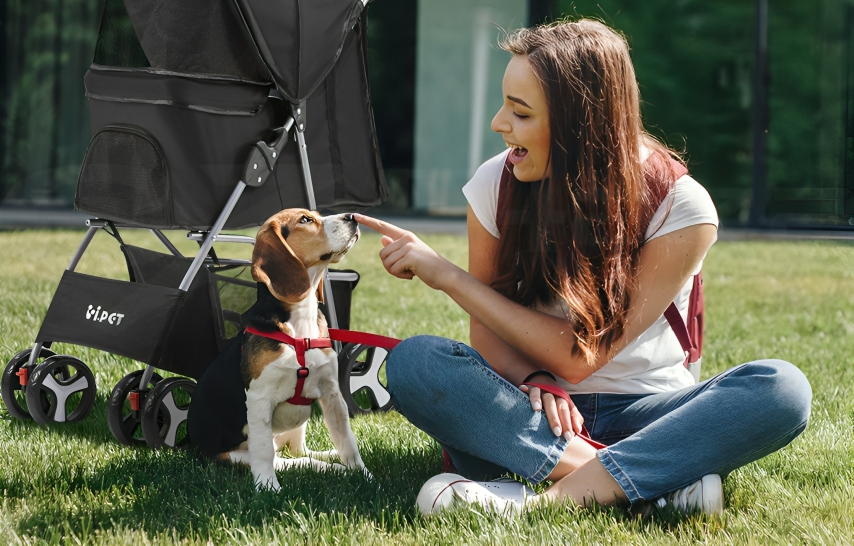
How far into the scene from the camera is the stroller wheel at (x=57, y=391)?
3.00 m

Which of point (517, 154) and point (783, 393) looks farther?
point (517, 154)

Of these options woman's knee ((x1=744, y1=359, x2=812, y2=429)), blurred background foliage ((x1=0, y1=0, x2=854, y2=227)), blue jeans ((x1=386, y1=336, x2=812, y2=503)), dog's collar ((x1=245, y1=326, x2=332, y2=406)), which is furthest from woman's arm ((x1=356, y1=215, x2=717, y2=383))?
blurred background foliage ((x1=0, y1=0, x2=854, y2=227))

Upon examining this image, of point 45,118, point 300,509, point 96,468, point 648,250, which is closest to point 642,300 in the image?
point 648,250

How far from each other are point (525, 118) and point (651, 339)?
2.13ft

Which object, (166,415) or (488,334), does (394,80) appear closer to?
(166,415)

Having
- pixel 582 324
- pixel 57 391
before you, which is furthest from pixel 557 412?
pixel 57 391

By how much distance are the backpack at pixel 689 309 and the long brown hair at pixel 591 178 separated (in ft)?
0.09

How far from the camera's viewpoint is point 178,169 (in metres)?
2.79

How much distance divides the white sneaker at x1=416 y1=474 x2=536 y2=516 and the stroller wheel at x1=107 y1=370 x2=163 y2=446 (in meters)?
1.06

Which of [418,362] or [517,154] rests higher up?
[517,154]

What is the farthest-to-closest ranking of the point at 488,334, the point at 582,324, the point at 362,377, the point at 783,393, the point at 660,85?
1. the point at 660,85
2. the point at 362,377
3. the point at 488,334
4. the point at 582,324
5. the point at 783,393

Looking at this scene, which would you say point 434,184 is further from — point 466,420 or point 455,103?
point 466,420

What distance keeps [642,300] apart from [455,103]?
931 cm

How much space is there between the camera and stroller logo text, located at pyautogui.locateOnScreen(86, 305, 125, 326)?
283 cm
